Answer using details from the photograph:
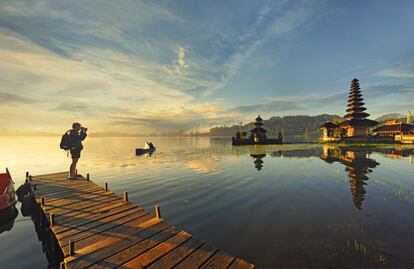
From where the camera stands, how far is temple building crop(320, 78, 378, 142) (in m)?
54.8

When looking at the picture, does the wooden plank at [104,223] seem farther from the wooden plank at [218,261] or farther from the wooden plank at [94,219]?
the wooden plank at [218,261]

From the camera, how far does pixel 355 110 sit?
5947 cm

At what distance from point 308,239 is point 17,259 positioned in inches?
411

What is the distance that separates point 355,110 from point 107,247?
7410cm

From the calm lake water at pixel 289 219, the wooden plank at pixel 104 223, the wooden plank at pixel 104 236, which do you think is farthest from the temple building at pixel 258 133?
the wooden plank at pixel 104 236

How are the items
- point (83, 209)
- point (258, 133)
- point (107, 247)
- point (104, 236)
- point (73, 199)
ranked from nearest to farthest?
1. point (107, 247)
2. point (104, 236)
3. point (83, 209)
4. point (73, 199)
5. point (258, 133)

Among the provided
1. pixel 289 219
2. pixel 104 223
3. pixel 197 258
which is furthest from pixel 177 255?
pixel 289 219

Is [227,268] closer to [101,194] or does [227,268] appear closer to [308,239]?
[308,239]

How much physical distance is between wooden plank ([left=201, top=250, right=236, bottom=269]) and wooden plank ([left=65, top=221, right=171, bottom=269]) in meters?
2.11

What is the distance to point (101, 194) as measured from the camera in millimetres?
9891

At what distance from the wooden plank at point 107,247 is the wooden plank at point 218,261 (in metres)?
2.11

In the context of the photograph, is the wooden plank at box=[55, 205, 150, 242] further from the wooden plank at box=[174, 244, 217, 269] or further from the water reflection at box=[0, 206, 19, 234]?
the water reflection at box=[0, 206, 19, 234]

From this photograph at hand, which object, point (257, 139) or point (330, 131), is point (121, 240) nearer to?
point (257, 139)

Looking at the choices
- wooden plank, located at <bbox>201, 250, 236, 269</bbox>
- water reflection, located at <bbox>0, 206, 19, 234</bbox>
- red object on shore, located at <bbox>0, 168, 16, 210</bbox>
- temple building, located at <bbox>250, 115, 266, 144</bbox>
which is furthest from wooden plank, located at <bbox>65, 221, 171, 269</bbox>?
temple building, located at <bbox>250, 115, 266, 144</bbox>
